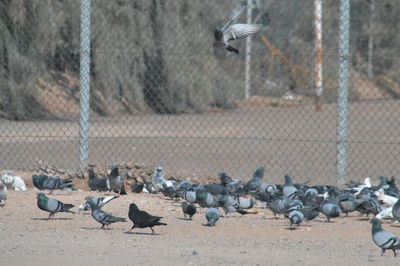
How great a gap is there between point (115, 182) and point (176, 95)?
695 centimetres

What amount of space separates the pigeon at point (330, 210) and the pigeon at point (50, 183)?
318 cm

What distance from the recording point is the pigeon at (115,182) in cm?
957

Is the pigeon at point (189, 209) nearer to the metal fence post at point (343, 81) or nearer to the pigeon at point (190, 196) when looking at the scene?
the pigeon at point (190, 196)

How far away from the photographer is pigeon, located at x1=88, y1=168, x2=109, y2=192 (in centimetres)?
970

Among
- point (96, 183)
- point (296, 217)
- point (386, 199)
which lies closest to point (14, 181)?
point (96, 183)

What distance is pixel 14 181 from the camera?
1002 centimetres

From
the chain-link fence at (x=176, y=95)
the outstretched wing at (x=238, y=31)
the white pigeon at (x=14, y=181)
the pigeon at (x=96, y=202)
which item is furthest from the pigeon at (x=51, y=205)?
the outstretched wing at (x=238, y=31)

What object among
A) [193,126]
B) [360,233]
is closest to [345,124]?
[360,233]

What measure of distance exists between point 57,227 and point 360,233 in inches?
113

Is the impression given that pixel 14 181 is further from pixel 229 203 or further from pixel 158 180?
pixel 229 203

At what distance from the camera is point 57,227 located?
25.1 ft

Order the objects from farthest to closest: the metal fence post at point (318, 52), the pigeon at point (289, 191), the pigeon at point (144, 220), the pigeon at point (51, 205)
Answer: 1. the metal fence post at point (318, 52)
2. the pigeon at point (289, 191)
3. the pigeon at point (51, 205)
4. the pigeon at point (144, 220)

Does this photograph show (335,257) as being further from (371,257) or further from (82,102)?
(82,102)

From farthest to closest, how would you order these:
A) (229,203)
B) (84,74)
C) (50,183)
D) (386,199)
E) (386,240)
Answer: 1. (84,74)
2. (50,183)
3. (386,199)
4. (229,203)
5. (386,240)
